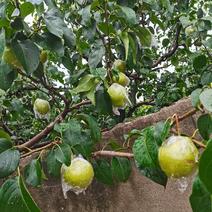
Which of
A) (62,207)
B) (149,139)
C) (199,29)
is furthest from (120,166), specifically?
(199,29)

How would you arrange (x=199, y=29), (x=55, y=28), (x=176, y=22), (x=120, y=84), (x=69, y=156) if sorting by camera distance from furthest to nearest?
(x=176, y=22) < (x=199, y=29) < (x=120, y=84) < (x=55, y=28) < (x=69, y=156)

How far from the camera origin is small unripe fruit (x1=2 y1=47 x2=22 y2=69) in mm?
1155

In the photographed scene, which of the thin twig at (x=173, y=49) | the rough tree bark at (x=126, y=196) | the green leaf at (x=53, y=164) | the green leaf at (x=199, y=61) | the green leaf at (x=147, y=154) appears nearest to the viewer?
the green leaf at (x=147, y=154)

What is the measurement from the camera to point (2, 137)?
3.53 feet

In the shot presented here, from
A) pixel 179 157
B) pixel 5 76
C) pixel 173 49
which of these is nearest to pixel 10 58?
pixel 5 76

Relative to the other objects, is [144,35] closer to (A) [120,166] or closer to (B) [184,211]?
(A) [120,166]

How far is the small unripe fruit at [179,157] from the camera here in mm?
765

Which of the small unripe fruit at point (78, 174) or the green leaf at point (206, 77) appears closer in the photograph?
the small unripe fruit at point (78, 174)

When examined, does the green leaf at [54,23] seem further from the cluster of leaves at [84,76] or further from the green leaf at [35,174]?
the green leaf at [35,174]

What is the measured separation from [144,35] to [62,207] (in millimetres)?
702

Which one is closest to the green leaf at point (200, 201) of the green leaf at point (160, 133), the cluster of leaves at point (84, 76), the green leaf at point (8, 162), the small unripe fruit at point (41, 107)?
the cluster of leaves at point (84, 76)

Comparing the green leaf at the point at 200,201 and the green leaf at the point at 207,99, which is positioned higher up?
the green leaf at the point at 207,99

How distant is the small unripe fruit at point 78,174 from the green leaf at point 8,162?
11 cm

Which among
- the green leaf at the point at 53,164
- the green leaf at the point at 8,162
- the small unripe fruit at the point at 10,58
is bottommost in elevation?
the green leaf at the point at 53,164
